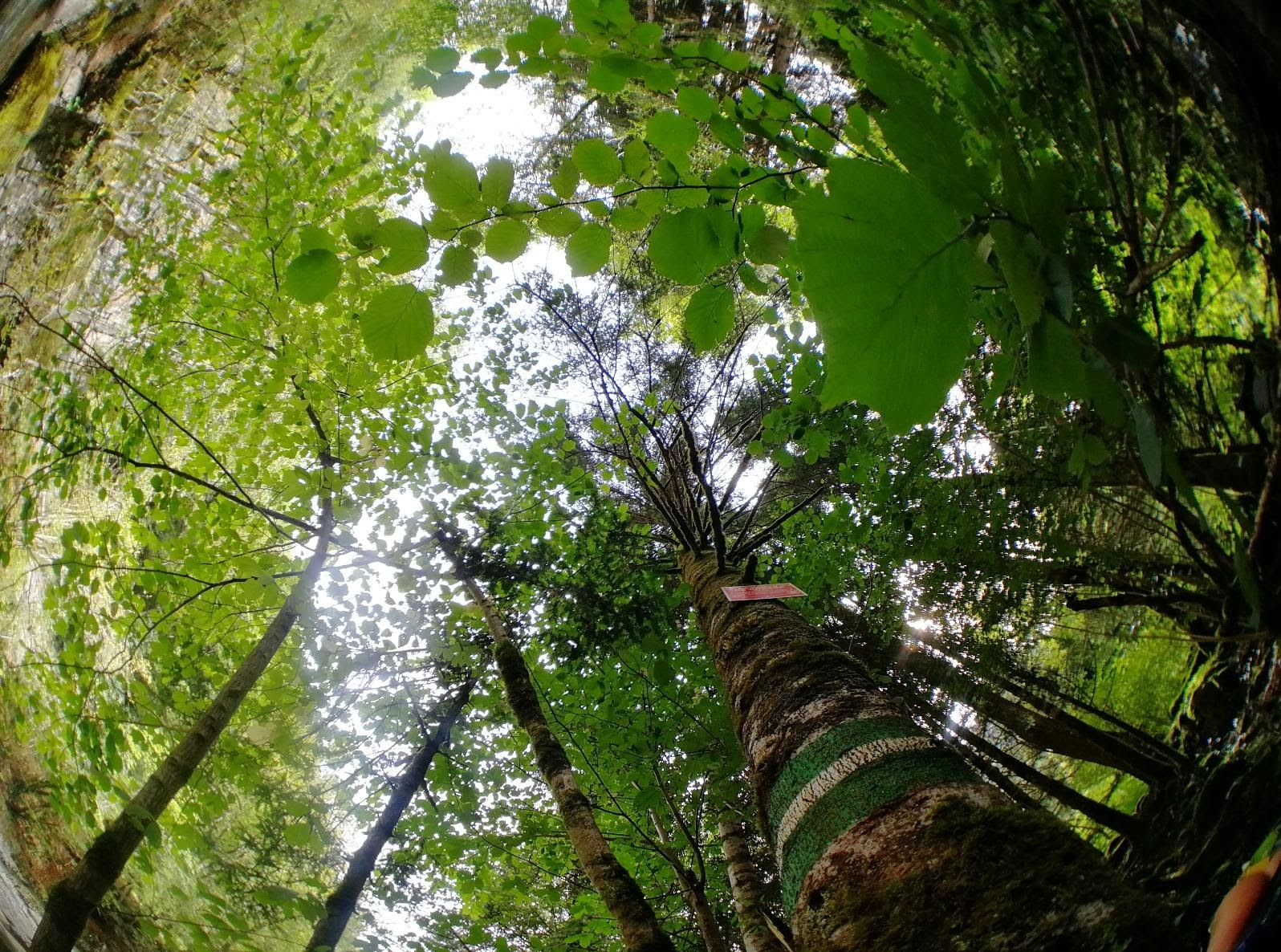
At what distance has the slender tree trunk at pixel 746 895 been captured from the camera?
2.69 meters

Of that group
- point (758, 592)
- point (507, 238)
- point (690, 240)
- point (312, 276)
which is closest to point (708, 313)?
point (690, 240)

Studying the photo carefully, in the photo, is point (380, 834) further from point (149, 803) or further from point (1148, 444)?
point (1148, 444)

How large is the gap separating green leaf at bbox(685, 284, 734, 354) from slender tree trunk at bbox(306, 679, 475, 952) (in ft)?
11.2

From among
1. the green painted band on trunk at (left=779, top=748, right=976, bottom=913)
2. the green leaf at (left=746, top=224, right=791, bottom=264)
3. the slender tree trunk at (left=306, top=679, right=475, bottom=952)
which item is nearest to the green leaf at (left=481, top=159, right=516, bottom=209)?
the green leaf at (left=746, top=224, right=791, bottom=264)

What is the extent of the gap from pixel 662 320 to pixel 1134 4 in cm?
587

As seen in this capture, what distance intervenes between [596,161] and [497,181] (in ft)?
0.85

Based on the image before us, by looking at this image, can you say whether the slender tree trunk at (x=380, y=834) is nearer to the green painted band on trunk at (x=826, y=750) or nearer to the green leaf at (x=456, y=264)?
the green painted band on trunk at (x=826, y=750)

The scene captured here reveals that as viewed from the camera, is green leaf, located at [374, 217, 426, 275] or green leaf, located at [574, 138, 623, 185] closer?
green leaf, located at [374, 217, 426, 275]

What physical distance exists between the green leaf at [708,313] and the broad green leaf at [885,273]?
2.25ft

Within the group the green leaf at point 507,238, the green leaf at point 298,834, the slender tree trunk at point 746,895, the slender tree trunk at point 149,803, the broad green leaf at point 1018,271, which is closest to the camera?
the broad green leaf at point 1018,271

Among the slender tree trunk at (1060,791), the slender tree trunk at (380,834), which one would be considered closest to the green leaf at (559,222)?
the slender tree trunk at (1060,791)

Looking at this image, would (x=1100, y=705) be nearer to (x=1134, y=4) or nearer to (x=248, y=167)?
(x=1134, y=4)

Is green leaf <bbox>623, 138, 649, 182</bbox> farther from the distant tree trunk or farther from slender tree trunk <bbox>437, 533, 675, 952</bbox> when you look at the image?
the distant tree trunk

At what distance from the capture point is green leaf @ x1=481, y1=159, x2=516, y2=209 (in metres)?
0.90
